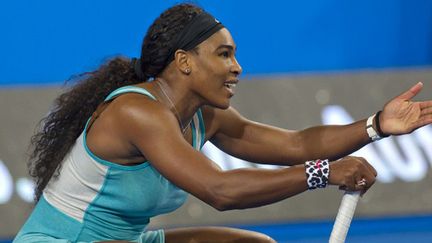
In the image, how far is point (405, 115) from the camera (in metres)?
3.06

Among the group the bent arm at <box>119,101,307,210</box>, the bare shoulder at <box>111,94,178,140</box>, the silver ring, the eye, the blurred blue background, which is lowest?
the bent arm at <box>119,101,307,210</box>

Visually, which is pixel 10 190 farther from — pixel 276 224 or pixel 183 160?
pixel 183 160

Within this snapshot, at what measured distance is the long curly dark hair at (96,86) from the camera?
303 centimetres

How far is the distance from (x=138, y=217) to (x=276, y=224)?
85.3 inches

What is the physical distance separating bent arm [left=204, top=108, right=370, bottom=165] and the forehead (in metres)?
0.39

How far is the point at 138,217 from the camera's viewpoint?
313 centimetres

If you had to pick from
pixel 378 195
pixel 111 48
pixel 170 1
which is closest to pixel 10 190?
pixel 111 48

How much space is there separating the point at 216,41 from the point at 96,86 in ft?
1.47

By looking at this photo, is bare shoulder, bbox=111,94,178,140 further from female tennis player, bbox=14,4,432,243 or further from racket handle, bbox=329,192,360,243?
racket handle, bbox=329,192,360,243

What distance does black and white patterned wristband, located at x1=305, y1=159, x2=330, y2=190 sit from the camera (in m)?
2.69

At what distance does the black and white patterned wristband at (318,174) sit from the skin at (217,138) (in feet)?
0.06

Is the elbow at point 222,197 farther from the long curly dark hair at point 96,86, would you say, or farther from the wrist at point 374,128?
the wrist at point 374,128

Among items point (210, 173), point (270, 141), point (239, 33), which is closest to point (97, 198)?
point (210, 173)

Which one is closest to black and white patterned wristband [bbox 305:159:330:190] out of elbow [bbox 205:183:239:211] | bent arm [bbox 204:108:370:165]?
elbow [bbox 205:183:239:211]
